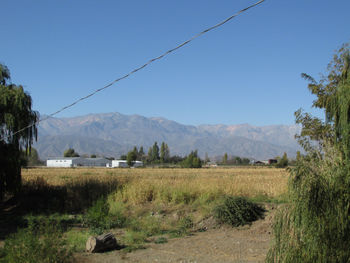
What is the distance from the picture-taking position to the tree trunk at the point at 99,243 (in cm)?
992

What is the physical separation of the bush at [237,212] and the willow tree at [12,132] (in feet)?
36.4

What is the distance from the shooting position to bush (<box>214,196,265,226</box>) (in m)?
14.1

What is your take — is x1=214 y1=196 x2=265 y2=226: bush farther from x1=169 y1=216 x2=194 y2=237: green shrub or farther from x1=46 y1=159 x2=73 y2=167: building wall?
x1=46 y1=159 x2=73 y2=167: building wall

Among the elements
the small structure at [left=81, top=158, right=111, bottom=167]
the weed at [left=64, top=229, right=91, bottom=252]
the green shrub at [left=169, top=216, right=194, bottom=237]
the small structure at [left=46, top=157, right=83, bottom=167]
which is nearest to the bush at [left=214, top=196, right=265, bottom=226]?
the green shrub at [left=169, top=216, right=194, bottom=237]

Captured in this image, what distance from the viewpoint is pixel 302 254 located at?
548cm

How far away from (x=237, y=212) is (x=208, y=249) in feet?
12.8

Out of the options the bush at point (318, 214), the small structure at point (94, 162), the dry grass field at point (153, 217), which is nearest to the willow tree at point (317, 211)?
the bush at point (318, 214)

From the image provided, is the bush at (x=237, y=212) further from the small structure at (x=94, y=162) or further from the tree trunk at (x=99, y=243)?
the small structure at (x=94, y=162)

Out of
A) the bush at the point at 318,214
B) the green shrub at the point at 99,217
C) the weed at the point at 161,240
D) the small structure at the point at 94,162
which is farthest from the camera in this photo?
the small structure at the point at 94,162

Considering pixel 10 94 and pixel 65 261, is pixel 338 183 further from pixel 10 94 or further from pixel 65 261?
pixel 10 94

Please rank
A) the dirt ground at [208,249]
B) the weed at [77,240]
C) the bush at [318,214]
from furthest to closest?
the weed at [77,240], the dirt ground at [208,249], the bush at [318,214]

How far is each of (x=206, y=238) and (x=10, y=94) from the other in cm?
1332

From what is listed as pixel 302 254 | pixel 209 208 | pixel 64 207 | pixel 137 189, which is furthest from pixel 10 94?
pixel 302 254

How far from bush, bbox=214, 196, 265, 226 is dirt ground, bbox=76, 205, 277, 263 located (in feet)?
1.63
